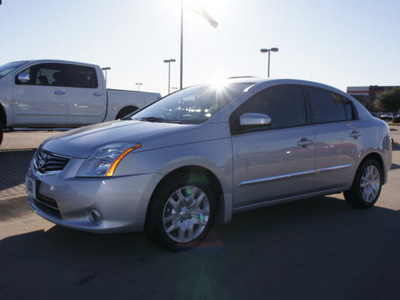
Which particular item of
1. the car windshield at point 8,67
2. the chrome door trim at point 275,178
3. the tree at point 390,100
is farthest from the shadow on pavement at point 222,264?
the tree at point 390,100

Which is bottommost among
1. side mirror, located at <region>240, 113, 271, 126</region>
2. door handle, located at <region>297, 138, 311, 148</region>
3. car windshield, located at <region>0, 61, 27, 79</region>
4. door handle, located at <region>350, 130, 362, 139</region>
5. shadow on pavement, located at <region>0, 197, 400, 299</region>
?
shadow on pavement, located at <region>0, 197, 400, 299</region>

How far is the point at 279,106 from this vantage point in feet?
14.9

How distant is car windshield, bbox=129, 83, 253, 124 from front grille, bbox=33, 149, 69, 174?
1133mm

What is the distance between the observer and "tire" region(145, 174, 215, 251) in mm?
3479

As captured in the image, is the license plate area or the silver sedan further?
the license plate area

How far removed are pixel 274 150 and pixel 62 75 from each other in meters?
7.20

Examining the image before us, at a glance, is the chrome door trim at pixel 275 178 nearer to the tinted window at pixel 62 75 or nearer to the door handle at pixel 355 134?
the door handle at pixel 355 134

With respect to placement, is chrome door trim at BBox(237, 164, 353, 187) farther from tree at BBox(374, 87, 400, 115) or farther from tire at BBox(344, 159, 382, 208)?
tree at BBox(374, 87, 400, 115)

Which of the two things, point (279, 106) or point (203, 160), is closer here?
point (203, 160)

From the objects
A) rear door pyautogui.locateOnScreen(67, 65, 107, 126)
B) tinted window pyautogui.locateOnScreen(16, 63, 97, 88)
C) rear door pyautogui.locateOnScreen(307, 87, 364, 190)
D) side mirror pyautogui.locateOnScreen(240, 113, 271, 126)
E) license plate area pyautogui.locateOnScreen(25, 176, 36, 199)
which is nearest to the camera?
license plate area pyautogui.locateOnScreen(25, 176, 36, 199)

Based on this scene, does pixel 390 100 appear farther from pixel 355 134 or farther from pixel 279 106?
pixel 279 106

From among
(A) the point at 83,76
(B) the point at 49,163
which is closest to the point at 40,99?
(A) the point at 83,76

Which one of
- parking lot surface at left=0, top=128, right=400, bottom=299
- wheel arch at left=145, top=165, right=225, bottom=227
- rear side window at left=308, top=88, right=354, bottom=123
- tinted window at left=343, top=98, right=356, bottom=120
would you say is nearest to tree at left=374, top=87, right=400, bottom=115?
tinted window at left=343, top=98, right=356, bottom=120

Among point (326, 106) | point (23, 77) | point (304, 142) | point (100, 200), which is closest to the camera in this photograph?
point (100, 200)
